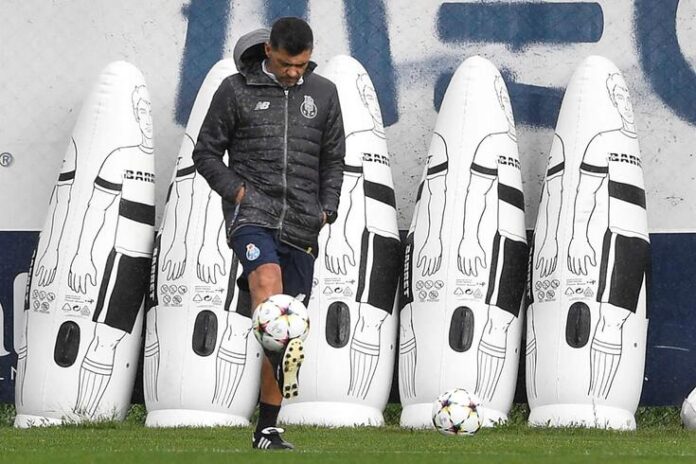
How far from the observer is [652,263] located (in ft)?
30.0

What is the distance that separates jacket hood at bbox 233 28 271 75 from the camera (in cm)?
562

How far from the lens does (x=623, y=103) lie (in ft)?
28.7

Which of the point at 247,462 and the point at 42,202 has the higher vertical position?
the point at 42,202

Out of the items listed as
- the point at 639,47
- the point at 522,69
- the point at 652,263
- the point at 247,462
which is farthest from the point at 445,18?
the point at 247,462

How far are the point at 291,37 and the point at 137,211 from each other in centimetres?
356

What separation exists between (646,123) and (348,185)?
1944 millimetres

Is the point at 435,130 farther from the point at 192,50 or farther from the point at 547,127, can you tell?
the point at 192,50

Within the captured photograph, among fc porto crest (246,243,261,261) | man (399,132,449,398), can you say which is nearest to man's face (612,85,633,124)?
man (399,132,449,398)

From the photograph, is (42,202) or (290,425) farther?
(42,202)

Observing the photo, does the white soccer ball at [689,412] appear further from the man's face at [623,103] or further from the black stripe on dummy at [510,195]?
the man's face at [623,103]

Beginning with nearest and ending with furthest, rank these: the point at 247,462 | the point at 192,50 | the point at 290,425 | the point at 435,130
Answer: the point at 247,462 < the point at 290,425 < the point at 435,130 < the point at 192,50

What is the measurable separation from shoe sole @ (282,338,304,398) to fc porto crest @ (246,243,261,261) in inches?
15.1

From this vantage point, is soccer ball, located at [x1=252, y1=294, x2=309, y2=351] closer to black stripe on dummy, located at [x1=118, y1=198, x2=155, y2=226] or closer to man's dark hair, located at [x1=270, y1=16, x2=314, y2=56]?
man's dark hair, located at [x1=270, y1=16, x2=314, y2=56]

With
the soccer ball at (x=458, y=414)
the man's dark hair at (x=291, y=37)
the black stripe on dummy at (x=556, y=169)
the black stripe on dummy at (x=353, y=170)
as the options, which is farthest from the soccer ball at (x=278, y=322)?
the black stripe on dummy at (x=556, y=169)
